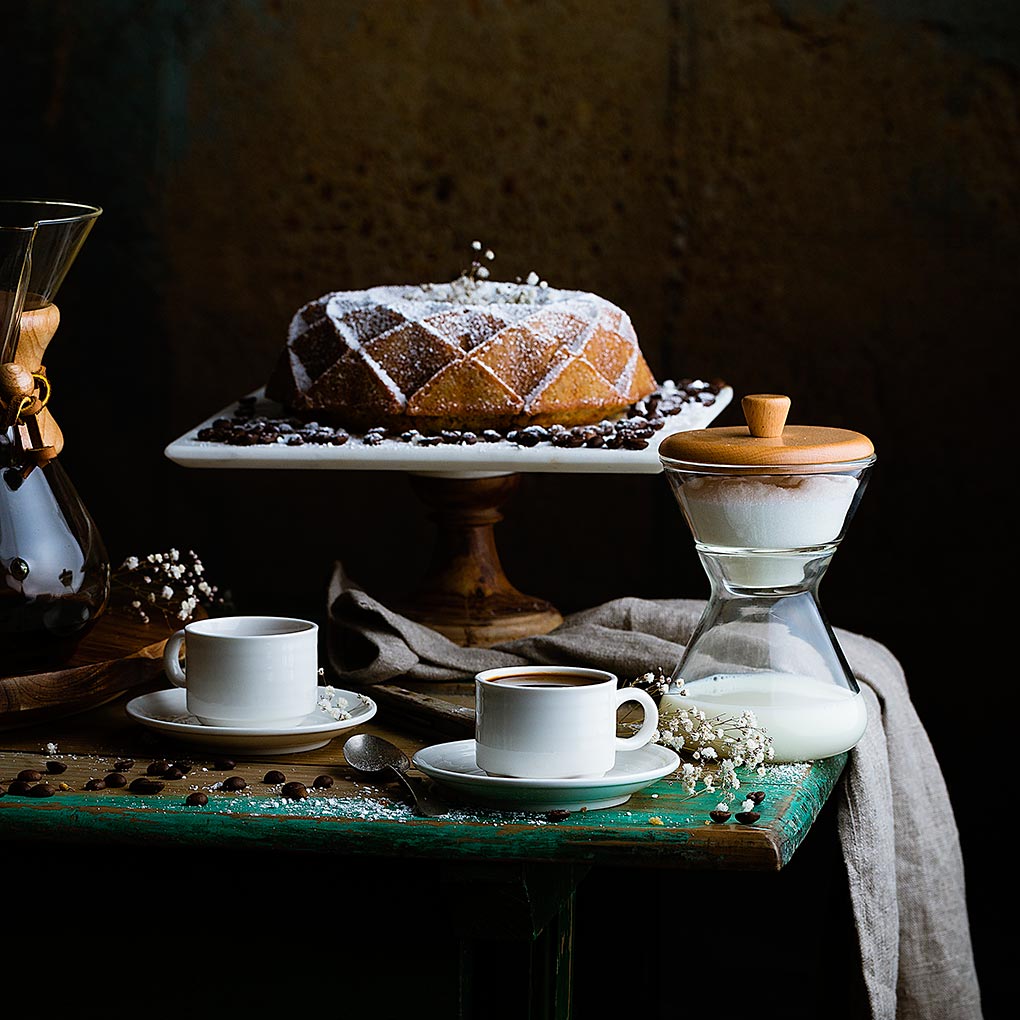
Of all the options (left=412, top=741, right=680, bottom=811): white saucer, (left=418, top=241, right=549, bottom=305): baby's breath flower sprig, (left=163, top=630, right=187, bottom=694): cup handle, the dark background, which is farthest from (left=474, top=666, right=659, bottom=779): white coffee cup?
the dark background

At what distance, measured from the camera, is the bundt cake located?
5.31 ft

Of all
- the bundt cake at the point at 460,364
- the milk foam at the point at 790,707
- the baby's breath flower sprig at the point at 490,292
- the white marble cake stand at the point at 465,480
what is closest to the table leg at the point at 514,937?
the milk foam at the point at 790,707

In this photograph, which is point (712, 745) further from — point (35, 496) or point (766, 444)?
point (35, 496)

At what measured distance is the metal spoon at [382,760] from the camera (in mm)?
1054

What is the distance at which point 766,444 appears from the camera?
1.09 m

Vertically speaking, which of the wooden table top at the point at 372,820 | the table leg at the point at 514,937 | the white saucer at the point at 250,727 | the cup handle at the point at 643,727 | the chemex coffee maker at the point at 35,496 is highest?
the chemex coffee maker at the point at 35,496

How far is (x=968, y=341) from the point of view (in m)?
2.42

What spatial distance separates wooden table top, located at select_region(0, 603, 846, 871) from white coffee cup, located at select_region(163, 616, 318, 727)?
0.13ft

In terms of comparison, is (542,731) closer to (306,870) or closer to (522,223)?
(306,870)

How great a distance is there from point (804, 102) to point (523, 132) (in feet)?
1.45

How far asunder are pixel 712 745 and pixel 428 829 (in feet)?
0.78

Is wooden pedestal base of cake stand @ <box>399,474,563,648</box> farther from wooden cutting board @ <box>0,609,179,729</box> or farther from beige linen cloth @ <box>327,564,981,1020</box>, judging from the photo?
wooden cutting board @ <box>0,609,179,729</box>

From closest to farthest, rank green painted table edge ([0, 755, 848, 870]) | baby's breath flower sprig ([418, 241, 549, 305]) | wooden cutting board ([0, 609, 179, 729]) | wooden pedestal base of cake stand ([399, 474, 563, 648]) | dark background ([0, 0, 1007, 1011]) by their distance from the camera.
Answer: green painted table edge ([0, 755, 848, 870]), wooden cutting board ([0, 609, 179, 729]), wooden pedestal base of cake stand ([399, 474, 563, 648]), baby's breath flower sprig ([418, 241, 549, 305]), dark background ([0, 0, 1007, 1011])

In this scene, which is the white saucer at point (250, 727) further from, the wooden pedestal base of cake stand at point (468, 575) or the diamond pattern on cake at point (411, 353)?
the diamond pattern on cake at point (411, 353)
